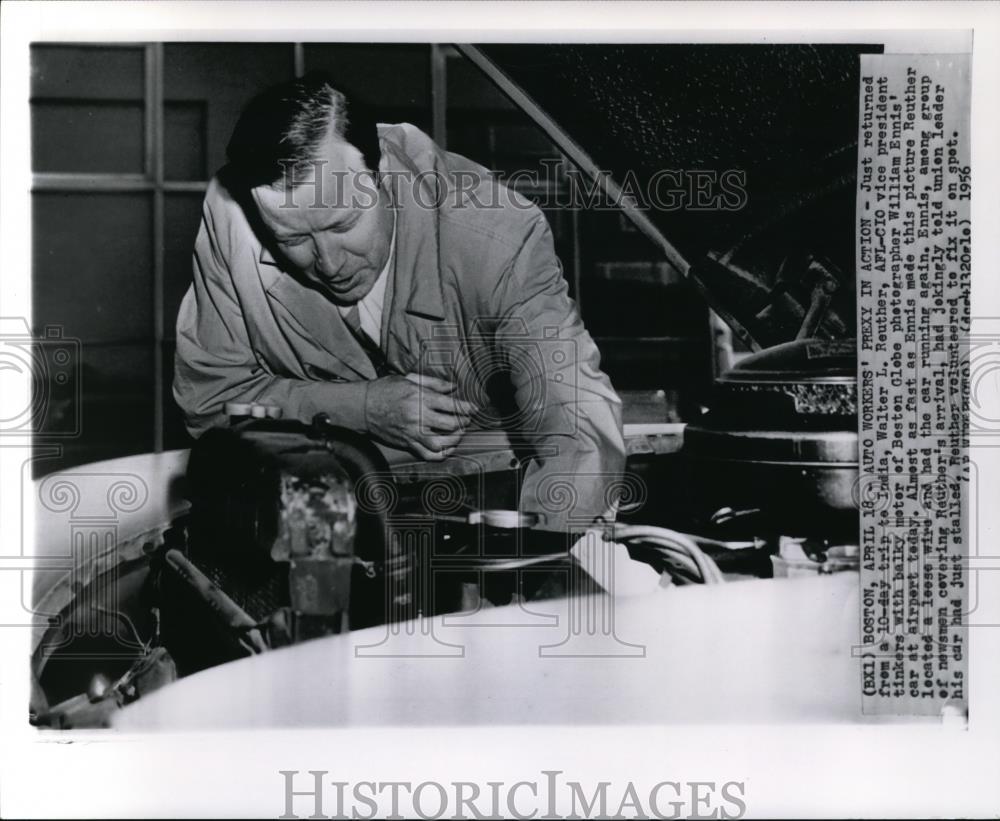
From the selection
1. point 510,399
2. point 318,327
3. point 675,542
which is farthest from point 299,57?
point 675,542

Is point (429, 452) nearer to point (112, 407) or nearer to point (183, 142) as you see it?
point (112, 407)

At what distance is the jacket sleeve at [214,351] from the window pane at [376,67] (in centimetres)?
32

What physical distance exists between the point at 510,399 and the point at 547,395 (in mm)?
66

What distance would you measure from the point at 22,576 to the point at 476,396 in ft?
2.84

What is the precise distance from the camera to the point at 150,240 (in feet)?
5.17

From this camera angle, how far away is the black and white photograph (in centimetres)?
154

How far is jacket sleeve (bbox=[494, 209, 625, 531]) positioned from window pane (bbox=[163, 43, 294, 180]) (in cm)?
54

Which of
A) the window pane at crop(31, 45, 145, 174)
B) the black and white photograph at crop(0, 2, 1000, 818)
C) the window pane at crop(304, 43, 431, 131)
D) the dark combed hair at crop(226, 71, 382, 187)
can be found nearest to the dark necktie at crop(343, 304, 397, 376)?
the black and white photograph at crop(0, 2, 1000, 818)

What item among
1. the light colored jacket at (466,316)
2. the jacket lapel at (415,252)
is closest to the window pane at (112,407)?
the light colored jacket at (466,316)

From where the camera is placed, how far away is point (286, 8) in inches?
61.4

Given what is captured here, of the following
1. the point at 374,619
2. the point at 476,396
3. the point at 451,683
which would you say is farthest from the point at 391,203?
the point at 451,683

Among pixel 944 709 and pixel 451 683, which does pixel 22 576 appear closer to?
pixel 451 683

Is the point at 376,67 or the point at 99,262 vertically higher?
the point at 376,67

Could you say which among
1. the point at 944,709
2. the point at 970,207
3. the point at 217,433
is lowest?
the point at 944,709
